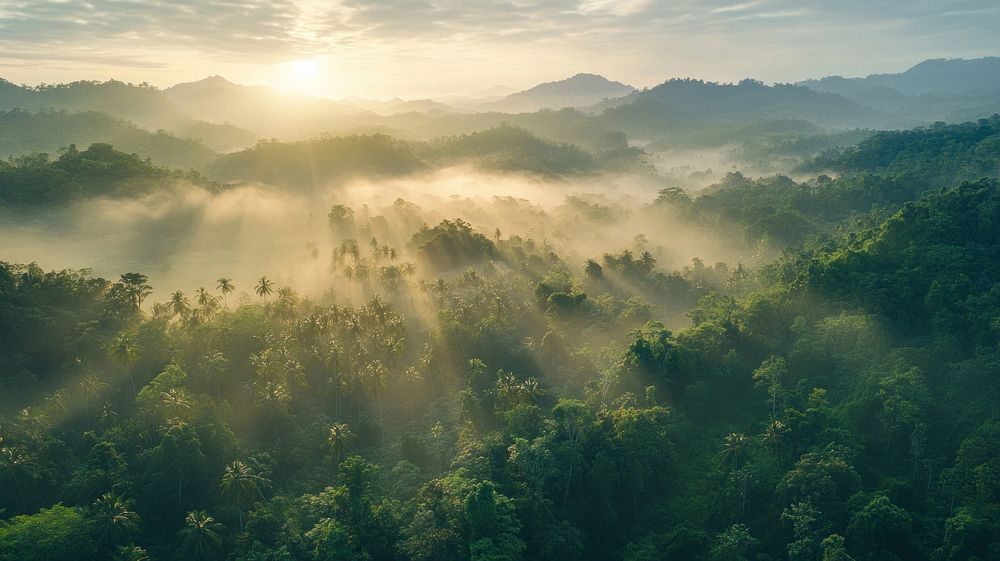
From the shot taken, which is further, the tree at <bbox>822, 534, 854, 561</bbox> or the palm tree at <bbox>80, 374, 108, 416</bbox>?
the palm tree at <bbox>80, 374, 108, 416</bbox>

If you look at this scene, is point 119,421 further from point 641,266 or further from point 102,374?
point 641,266

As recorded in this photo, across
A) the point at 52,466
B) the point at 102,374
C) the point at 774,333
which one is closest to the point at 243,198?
the point at 102,374

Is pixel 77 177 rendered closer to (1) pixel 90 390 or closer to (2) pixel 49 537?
(1) pixel 90 390

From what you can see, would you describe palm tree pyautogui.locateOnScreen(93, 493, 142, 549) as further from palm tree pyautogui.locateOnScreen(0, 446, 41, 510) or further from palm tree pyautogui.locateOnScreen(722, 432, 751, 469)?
palm tree pyautogui.locateOnScreen(722, 432, 751, 469)

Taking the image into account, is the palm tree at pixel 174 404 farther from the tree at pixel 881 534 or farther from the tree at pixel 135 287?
the tree at pixel 881 534

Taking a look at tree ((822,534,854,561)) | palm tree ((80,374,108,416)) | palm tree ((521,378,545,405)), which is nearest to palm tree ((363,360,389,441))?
palm tree ((521,378,545,405))

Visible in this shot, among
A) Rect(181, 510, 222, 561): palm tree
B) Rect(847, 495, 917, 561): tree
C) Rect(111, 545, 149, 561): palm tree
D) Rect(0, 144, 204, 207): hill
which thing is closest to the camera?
Rect(111, 545, 149, 561): palm tree

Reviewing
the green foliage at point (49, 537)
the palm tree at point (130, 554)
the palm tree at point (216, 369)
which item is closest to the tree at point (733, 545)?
the palm tree at point (130, 554)
